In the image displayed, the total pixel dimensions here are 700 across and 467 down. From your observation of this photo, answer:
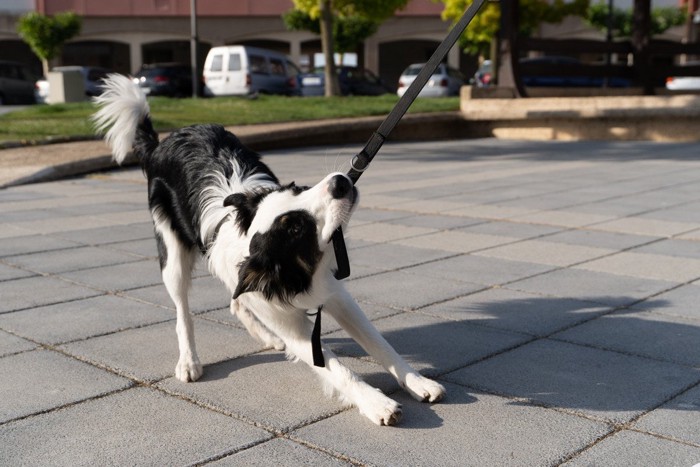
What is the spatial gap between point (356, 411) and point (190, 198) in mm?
1376

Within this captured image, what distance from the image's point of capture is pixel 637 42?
2014 cm

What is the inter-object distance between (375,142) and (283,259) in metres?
0.63

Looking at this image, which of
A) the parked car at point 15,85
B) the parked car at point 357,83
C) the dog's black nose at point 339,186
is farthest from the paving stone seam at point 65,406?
the parked car at point 15,85

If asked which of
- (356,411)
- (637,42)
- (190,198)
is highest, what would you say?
(637,42)

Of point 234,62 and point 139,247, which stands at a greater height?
point 234,62

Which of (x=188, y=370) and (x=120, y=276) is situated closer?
(x=188, y=370)

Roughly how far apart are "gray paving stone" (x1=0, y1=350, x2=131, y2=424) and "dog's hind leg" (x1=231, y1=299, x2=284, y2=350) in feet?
2.63

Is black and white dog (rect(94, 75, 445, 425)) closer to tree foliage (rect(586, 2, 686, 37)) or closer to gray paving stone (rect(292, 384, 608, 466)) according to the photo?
gray paving stone (rect(292, 384, 608, 466))

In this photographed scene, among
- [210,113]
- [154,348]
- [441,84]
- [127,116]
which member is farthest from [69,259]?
[441,84]

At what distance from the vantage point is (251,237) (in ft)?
11.0

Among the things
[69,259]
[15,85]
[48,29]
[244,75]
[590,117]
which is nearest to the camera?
[69,259]

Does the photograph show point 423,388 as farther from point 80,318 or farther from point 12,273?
point 12,273

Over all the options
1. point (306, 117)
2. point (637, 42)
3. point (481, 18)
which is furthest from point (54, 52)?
point (637, 42)

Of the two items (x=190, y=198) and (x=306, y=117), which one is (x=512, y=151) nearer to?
(x=306, y=117)
